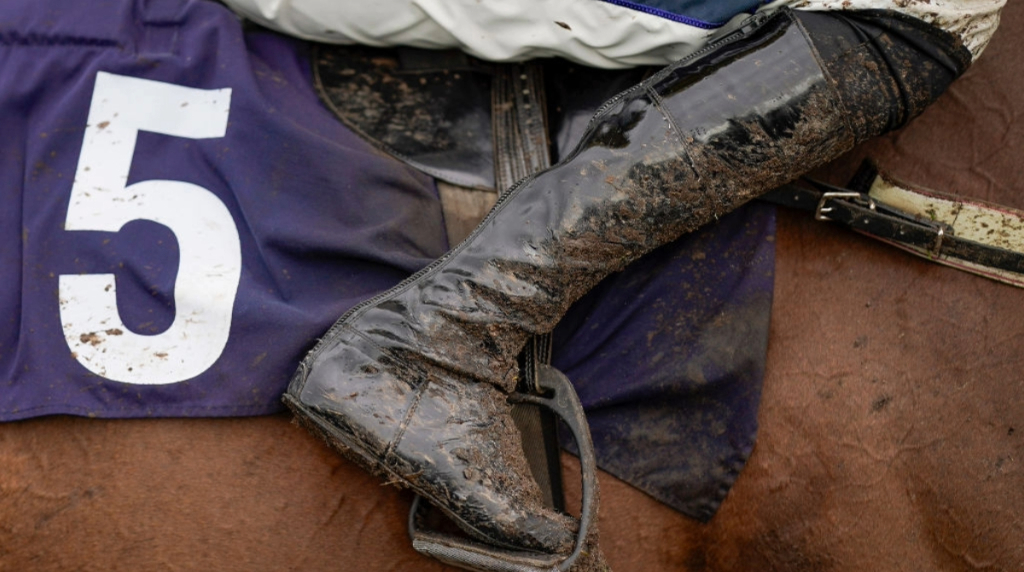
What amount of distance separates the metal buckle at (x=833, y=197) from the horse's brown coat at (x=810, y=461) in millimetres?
66

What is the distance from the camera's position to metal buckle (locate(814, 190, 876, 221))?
1427 mm

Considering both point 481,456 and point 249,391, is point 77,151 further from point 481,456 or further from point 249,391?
point 481,456

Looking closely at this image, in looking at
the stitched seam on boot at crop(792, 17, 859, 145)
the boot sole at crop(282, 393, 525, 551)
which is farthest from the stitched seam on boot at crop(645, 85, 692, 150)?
the boot sole at crop(282, 393, 525, 551)

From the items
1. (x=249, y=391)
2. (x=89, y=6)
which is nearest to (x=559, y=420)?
(x=249, y=391)

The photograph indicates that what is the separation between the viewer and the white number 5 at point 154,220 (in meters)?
1.32

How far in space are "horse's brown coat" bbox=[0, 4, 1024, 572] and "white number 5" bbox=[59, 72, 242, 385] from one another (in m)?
0.13

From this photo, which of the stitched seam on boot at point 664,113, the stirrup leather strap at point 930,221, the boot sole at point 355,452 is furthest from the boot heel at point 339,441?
the stirrup leather strap at point 930,221

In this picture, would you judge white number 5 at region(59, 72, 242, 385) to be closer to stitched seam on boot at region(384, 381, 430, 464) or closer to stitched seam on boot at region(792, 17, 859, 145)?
stitched seam on boot at region(384, 381, 430, 464)

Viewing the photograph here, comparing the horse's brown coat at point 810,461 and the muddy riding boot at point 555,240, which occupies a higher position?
the muddy riding boot at point 555,240

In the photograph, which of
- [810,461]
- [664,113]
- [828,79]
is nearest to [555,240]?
[664,113]

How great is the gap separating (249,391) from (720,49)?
3.31ft

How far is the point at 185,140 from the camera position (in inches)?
56.9

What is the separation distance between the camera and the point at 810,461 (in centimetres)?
144

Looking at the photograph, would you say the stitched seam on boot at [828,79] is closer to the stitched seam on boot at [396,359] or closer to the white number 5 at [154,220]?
Answer: the stitched seam on boot at [396,359]
